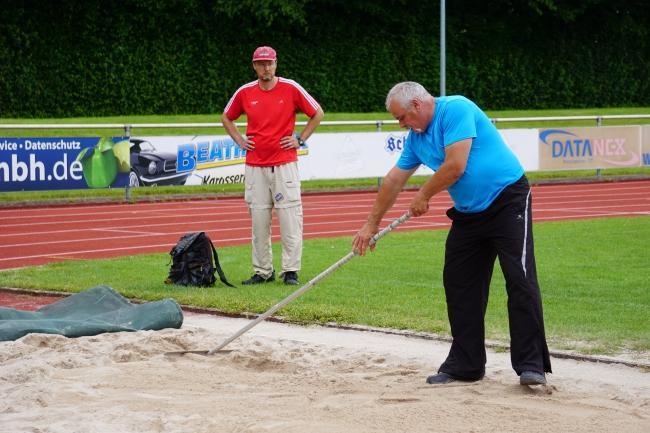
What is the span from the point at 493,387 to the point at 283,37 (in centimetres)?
3459

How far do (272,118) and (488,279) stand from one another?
14.8 feet

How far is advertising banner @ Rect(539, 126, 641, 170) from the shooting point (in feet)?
83.8

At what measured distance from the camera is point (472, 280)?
695cm

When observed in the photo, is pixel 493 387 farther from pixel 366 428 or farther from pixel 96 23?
pixel 96 23

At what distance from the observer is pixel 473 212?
6777 millimetres

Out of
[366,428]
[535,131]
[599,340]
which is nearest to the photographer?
[366,428]

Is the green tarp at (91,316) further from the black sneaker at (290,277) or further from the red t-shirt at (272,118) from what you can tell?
the red t-shirt at (272,118)

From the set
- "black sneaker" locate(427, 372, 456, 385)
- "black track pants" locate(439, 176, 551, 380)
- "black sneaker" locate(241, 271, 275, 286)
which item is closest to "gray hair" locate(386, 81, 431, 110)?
"black track pants" locate(439, 176, 551, 380)

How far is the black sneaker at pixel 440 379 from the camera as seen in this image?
688cm

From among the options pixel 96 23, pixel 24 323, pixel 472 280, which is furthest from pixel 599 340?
pixel 96 23

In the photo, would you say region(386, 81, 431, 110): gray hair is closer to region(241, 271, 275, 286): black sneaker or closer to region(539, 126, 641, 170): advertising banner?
region(241, 271, 275, 286): black sneaker

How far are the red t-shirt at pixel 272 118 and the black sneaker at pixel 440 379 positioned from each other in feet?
14.9

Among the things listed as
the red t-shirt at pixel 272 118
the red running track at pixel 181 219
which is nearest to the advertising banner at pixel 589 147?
the red running track at pixel 181 219

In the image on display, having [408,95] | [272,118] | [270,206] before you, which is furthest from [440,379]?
[272,118]
